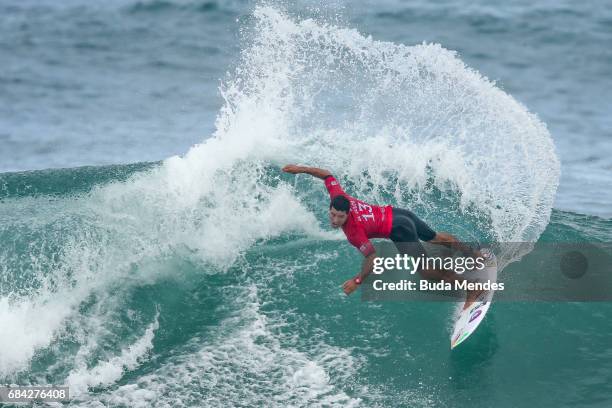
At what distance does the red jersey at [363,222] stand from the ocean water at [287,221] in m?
1.25

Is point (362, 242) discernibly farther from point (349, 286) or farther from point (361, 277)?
point (349, 286)

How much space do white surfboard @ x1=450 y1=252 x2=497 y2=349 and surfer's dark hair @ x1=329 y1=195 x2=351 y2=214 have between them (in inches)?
81.0

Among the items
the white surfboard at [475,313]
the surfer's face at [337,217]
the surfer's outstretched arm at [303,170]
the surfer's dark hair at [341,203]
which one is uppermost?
the surfer's outstretched arm at [303,170]

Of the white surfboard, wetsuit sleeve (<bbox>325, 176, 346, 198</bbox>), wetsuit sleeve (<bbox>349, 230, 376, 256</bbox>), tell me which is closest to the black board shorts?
wetsuit sleeve (<bbox>349, 230, 376, 256</bbox>)

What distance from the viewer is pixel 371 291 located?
34.3 ft

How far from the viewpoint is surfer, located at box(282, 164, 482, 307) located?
350 inches

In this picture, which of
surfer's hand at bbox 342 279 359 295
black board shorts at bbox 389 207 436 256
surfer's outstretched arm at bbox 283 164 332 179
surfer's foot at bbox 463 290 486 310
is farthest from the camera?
surfer's foot at bbox 463 290 486 310

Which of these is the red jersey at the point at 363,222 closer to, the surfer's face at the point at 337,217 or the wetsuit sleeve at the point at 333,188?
the wetsuit sleeve at the point at 333,188

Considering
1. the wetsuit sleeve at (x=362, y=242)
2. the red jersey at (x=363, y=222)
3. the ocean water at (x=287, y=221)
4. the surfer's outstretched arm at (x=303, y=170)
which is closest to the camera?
the ocean water at (x=287, y=221)

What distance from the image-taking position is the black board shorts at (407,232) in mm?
9477

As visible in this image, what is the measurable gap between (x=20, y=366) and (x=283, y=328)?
10.2 ft

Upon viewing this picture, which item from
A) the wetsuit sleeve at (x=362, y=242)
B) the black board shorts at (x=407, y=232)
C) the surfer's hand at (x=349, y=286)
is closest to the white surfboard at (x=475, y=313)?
the black board shorts at (x=407, y=232)

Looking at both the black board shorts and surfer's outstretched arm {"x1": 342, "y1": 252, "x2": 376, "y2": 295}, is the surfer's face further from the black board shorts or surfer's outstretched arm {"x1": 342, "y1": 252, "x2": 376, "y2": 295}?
the black board shorts

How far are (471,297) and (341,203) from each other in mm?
2319
